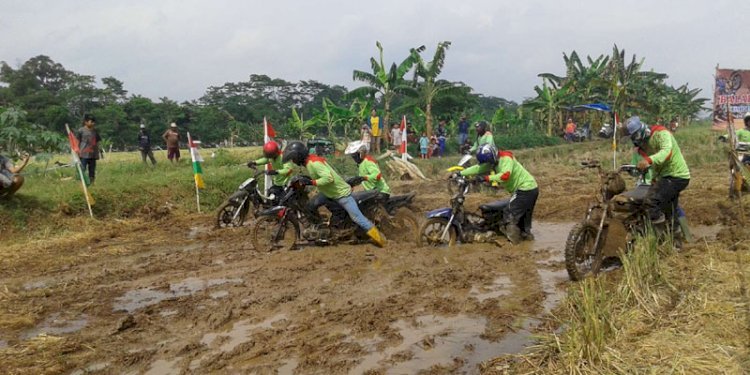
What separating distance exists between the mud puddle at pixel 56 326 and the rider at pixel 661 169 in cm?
638

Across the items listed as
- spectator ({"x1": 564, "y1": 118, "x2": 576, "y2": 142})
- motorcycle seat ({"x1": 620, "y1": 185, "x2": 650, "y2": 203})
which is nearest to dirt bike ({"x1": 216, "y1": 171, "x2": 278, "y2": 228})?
motorcycle seat ({"x1": 620, "y1": 185, "x2": 650, "y2": 203})

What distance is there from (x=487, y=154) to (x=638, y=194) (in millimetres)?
2065

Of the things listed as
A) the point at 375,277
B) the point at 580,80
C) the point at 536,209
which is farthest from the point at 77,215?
the point at 580,80

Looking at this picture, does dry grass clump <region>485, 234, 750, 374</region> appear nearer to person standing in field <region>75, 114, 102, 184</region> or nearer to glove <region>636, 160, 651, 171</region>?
glove <region>636, 160, 651, 171</region>

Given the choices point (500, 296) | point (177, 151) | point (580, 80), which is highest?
point (580, 80)

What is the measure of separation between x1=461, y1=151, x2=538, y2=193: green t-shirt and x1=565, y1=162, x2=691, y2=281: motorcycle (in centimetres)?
141

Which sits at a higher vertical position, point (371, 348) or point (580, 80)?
point (580, 80)

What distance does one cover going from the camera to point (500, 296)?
6219 millimetres

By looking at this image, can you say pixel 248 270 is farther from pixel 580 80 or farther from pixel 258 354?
pixel 580 80

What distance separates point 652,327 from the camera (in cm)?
457

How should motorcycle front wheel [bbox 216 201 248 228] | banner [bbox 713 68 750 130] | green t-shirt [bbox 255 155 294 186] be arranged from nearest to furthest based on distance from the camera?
1. green t-shirt [bbox 255 155 294 186]
2. motorcycle front wheel [bbox 216 201 248 228]
3. banner [bbox 713 68 750 130]

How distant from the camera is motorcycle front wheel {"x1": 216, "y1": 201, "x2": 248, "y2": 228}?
10344 mm

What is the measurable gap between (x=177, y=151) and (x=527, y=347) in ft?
52.1

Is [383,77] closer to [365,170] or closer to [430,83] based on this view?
[430,83]
